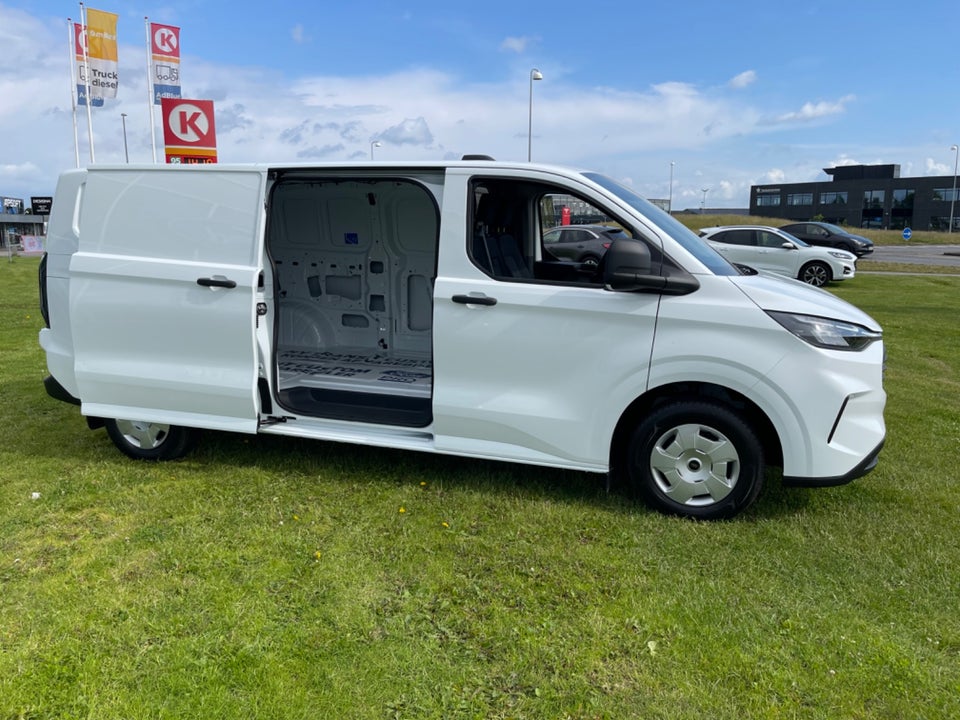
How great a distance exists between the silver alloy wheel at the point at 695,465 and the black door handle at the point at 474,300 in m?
1.22

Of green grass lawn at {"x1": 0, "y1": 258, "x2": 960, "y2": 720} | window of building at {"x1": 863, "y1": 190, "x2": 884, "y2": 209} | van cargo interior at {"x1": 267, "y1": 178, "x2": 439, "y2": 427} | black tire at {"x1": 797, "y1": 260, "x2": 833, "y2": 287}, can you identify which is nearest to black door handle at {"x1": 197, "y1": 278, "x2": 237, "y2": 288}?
green grass lawn at {"x1": 0, "y1": 258, "x2": 960, "y2": 720}

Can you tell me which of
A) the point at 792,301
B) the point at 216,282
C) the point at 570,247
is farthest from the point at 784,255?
the point at 216,282

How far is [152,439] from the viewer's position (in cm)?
491

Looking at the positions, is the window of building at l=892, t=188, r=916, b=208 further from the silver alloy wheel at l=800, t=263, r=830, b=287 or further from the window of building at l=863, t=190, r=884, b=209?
the silver alloy wheel at l=800, t=263, r=830, b=287

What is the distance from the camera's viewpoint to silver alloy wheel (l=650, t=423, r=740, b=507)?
390cm

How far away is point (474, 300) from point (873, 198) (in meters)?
80.9

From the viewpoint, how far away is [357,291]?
21.2 feet

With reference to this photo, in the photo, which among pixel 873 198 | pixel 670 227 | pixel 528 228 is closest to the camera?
pixel 670 227

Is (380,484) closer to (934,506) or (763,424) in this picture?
(763,424)

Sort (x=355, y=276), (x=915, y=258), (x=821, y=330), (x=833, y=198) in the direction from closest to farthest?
(x=821, y=330) → (x=355, y=276) → (x=915, y=258) → (x=833, y=198)

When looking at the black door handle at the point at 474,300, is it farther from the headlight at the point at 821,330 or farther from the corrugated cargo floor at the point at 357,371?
the headlight at the point at 821,330

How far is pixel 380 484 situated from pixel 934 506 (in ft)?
11.1

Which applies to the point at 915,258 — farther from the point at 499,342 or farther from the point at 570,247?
Answer: the point at 499,342

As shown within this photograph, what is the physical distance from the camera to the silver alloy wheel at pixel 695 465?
3.90 meters
